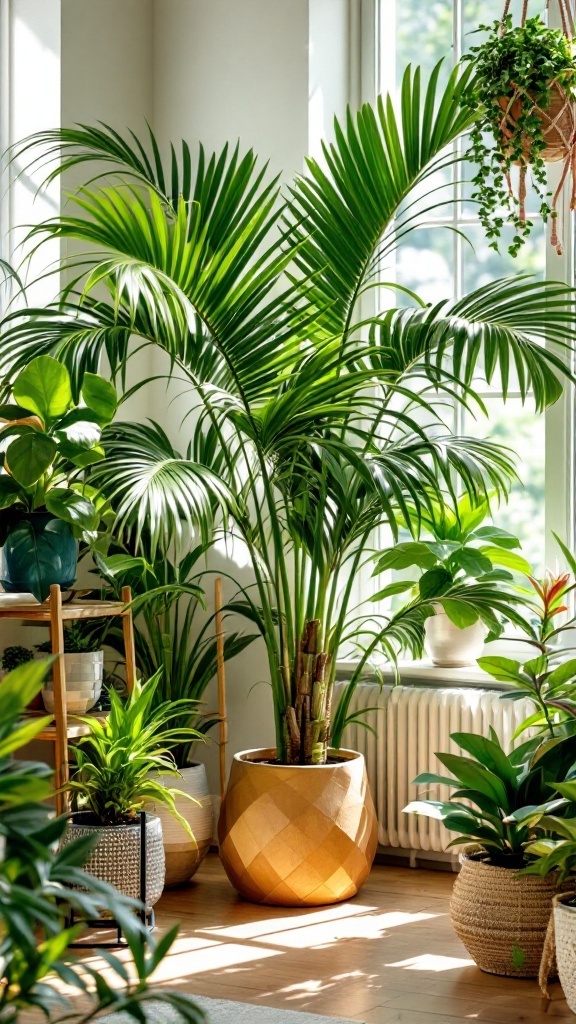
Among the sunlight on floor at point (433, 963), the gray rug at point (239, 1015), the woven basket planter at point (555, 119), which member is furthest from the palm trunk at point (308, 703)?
the woven basket planter at point (555, 119)

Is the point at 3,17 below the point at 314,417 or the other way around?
the other way around

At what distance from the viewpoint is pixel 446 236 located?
4398mm

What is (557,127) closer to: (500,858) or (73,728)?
(500,858)

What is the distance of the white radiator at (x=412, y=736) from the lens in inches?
158

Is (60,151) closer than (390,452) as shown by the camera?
No

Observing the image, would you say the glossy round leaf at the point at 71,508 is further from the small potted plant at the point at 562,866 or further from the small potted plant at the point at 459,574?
the small potted plant at the point at 562,866

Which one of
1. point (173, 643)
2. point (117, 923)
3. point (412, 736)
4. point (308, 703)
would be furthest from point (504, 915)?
point (173, 643)

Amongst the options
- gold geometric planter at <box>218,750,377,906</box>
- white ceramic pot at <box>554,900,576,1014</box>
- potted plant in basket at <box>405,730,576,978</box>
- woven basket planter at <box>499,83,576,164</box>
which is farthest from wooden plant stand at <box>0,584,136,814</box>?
woven basket planter at <box>499,83,576,164</box>

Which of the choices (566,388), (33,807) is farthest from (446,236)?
(33,807)

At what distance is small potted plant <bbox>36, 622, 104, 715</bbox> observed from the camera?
3.48m

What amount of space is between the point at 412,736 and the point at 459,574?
55cm

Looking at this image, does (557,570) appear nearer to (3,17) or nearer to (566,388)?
(566,388)

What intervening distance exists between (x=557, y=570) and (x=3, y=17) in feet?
8.18

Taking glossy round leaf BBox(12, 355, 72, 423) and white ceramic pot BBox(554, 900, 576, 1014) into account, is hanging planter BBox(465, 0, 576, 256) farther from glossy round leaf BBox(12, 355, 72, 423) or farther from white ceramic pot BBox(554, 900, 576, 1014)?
white ceramic pot BBox(554, 900, 576, 1014)
